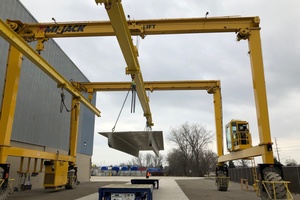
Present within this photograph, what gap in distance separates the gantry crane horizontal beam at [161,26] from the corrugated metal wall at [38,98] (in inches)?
200

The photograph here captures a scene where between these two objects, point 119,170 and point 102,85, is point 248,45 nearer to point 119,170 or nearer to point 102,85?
point 102,85

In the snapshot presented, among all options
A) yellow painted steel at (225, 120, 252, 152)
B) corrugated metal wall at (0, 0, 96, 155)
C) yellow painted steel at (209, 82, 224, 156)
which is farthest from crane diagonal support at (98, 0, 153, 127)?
corrugated metal wall at (0, 0, 96, 155)

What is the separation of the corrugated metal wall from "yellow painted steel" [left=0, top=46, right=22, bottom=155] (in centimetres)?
381

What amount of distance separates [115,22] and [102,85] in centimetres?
1076

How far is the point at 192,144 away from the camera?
67.2 m

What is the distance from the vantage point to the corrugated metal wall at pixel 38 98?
51.9ft

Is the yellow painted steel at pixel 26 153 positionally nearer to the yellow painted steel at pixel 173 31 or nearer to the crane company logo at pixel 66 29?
the yellow painted steel at pixel 173 31

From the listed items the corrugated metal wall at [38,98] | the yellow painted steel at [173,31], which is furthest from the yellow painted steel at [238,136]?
the corrugated metal wall at [38,98]

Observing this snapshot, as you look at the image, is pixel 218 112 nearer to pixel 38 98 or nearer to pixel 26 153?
pixel 26 153

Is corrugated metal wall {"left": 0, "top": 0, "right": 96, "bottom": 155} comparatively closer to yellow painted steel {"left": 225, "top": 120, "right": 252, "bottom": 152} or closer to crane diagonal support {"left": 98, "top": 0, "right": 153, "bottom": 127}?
crane diagonal support {"left": 98, "top": 0, "right": 153, "bottom": 127}

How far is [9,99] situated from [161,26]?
730 centimetres

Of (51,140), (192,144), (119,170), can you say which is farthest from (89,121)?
(192,144)

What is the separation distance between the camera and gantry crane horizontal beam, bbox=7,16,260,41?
11.4 metres

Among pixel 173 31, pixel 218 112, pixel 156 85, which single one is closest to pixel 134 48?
pixel 173 31
